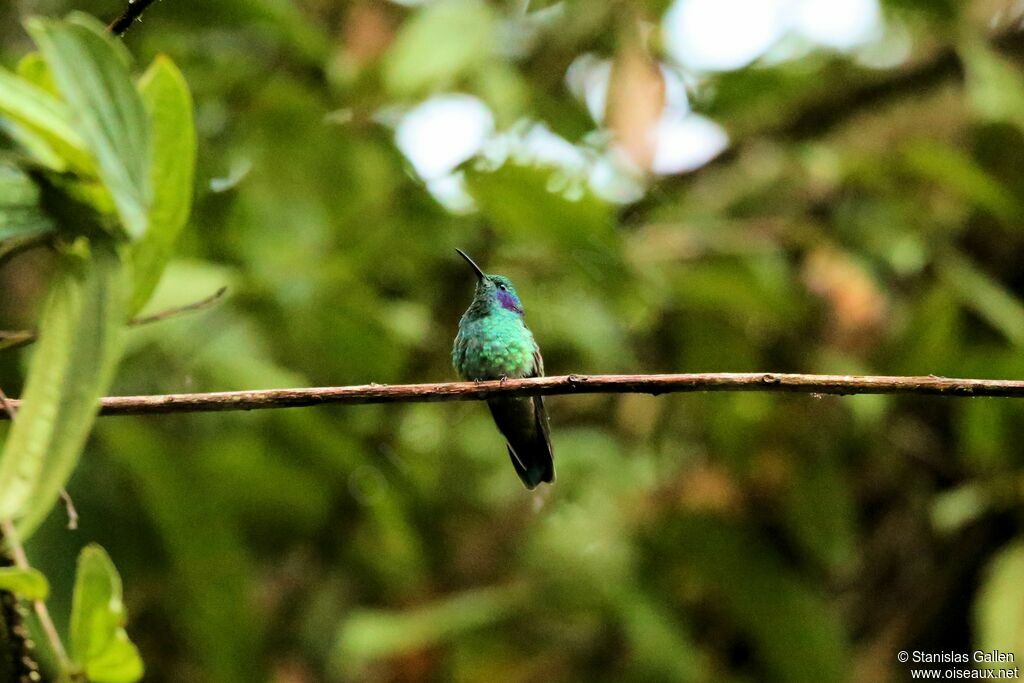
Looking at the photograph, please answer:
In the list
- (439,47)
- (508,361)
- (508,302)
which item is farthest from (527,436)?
(439,47)

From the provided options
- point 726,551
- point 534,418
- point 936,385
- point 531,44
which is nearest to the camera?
point 936,385

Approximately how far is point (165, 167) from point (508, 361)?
934 mm

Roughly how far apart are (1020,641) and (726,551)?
2.61ft

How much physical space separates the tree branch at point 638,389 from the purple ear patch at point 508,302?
1081mm

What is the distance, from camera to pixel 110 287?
1.14 metres

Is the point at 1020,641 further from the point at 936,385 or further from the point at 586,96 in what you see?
the point at 586,96

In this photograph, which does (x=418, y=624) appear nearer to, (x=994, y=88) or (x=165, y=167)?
(x=165, y=167)

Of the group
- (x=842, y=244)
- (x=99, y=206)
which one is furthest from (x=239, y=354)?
(x=842, y=244)

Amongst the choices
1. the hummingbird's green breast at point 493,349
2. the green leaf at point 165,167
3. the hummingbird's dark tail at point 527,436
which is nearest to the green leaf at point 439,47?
the hummingbird's green breast at point 493,349

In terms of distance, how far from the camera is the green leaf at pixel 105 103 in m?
1.04

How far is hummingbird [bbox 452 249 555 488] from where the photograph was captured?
6.44 ft

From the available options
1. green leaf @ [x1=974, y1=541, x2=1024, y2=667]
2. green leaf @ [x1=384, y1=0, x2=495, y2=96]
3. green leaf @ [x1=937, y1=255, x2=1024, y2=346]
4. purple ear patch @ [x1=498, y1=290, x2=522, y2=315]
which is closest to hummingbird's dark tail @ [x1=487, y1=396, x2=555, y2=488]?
purple ear patch @ [x1=498, y1=290, x2=522, y2=315]

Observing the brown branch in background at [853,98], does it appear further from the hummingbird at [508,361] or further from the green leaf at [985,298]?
the hummingbird at [508,361]

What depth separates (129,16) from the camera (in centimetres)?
117
